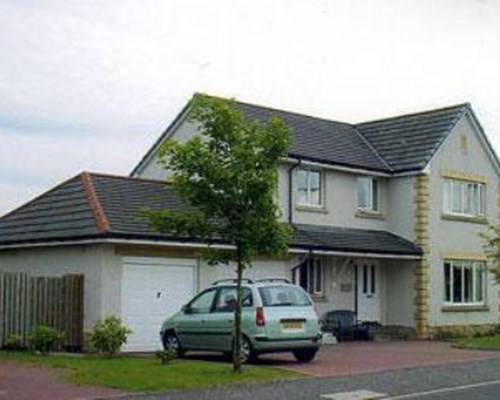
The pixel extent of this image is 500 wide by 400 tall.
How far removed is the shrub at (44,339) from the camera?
23344 mm

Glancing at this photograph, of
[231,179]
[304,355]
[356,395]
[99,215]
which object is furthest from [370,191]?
[356,395]

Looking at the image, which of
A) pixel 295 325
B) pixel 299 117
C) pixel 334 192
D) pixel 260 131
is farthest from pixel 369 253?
pixel 260 131

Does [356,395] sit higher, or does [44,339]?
[44,339]

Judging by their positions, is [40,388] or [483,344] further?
[483,344]

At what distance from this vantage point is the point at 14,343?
2439cm

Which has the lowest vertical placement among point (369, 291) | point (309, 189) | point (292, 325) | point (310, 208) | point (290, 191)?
point (292, 325)

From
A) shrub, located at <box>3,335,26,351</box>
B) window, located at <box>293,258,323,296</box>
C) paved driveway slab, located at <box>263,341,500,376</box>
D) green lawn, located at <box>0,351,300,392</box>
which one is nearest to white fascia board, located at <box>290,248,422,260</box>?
window, located at <box>293,258,323,296</box>

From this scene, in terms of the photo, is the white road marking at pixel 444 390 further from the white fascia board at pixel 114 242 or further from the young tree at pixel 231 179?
the white fascia board at pixel 114 242

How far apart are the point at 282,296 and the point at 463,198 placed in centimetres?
1717

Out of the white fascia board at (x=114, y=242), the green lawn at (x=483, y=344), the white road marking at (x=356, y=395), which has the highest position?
the white fascia board at (x=114, y=242)

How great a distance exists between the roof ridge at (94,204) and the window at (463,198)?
563 inches

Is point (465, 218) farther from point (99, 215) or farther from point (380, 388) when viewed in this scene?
point (380, 388)

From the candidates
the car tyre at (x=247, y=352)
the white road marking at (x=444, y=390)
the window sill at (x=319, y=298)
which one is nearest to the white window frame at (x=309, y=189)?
the window sill at (x=319, y=298)

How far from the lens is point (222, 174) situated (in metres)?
18.5
